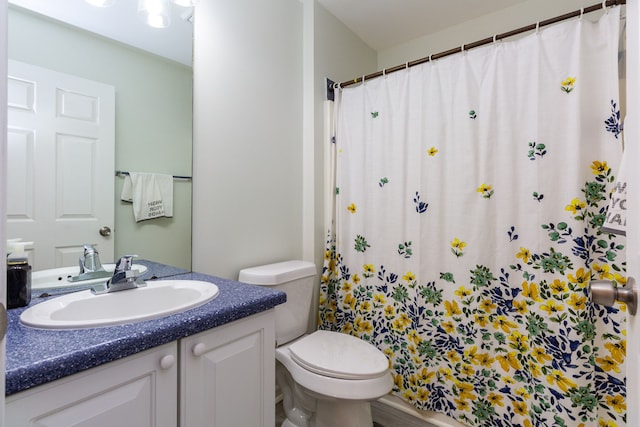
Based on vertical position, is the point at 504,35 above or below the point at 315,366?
above

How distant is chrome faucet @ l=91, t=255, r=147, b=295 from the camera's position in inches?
40.8

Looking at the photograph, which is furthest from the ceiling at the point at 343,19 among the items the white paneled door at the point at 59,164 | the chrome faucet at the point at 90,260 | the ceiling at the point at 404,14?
the chrome faucet at the point at 90,260

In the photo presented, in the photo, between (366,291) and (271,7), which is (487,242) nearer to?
(366,291)

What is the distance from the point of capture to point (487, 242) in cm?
144

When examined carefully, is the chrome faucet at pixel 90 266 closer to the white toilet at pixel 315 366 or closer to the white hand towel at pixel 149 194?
the white hand towel at pixel 149 194

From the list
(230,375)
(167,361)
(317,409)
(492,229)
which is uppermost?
(492,229)

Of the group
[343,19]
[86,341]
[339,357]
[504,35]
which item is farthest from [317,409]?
[343,19]

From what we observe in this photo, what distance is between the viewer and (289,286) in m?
Result: 1.52

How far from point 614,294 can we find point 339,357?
101cm

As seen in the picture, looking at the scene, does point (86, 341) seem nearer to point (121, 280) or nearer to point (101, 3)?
point (121, 280)

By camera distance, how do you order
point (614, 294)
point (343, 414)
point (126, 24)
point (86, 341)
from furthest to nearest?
point (343, 414) → point (126, 24) → point (86, 341) → point (614, 294)

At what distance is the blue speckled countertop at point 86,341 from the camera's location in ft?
1.90

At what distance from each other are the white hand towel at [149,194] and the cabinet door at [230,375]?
631 millimetres

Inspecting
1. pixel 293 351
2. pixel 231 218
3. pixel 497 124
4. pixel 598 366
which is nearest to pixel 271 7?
pixel 231 218
